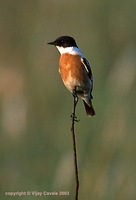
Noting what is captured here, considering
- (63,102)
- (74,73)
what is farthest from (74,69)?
(63,102)

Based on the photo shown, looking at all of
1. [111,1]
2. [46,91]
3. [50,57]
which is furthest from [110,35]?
[46,91]

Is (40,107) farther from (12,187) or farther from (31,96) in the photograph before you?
(12,187)

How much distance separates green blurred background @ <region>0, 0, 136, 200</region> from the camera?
7.86 feet

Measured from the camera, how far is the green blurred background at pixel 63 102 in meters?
2.40

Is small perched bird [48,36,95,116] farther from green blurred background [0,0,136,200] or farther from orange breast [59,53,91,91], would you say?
green blurred background [0,0,136,200]

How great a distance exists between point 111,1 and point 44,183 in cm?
201

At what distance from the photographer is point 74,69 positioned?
243 centimetres

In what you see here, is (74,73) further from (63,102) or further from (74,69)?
(63,102)

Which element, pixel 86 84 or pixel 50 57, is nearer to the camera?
pixel 86 84

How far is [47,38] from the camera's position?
152 inches

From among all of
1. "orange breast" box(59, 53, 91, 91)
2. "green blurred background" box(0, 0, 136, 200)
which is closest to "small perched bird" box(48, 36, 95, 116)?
"orange breast" box(59, 53, 91, 91)

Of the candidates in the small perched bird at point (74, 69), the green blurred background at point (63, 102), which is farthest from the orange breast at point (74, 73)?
the green blurred background at point (63, 102)

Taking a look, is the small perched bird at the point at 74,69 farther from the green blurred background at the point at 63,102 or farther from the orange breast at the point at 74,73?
the green blurred background at the point at 63,102

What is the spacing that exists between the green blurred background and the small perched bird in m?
0.17
